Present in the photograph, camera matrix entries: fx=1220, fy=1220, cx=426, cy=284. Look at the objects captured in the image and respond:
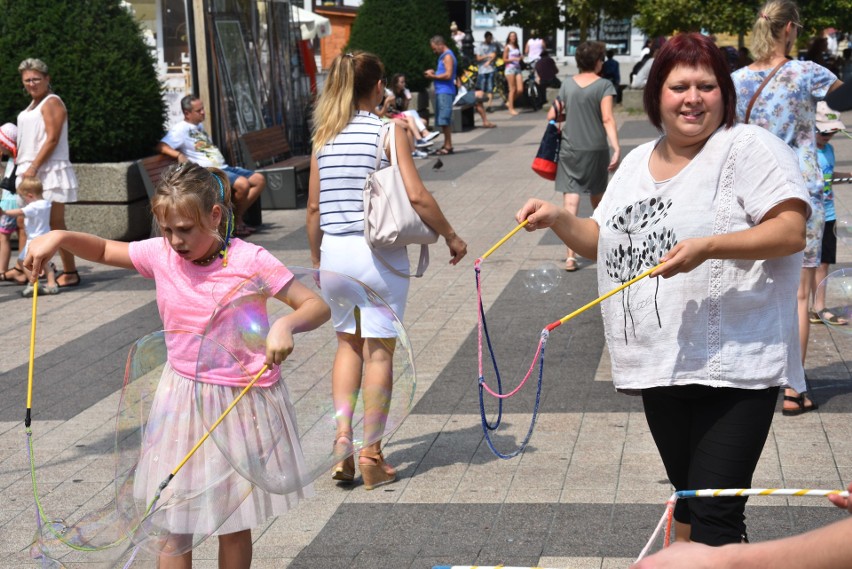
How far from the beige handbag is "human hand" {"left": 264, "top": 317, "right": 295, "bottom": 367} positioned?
165cm

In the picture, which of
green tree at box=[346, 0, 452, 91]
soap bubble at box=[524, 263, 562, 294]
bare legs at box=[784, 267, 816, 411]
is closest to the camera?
bare legs at box=[784, 267, 816, 411]

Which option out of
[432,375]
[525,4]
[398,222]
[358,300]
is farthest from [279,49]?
[525,4]

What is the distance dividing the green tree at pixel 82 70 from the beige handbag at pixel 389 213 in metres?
6.91

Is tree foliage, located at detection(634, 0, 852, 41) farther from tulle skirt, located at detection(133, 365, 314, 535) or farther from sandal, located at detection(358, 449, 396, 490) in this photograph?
tulle skirt, located at detection(133, 365, 314, 535)

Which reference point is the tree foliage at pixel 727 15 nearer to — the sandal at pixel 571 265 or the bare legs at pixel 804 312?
the sandal at pixel 571 265

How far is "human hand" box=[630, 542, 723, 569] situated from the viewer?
1.66m

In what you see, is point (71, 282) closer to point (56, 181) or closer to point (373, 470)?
point (56, 181)

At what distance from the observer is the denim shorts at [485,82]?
1100 inches

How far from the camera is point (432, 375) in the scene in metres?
6.61

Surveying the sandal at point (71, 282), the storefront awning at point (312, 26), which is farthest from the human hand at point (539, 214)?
the storefront awning at point (312, 26)

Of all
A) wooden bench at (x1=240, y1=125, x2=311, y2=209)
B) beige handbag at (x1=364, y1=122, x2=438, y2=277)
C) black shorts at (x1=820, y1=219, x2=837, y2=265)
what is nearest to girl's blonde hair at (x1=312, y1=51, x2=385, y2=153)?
beige handbag at (x1=364, y1=122, x2=438, y2=277)

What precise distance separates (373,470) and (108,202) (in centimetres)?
698

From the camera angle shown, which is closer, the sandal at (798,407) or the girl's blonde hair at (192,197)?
the girl's blonde hair at (192,197)

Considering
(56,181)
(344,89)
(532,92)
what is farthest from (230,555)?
(532,92)
